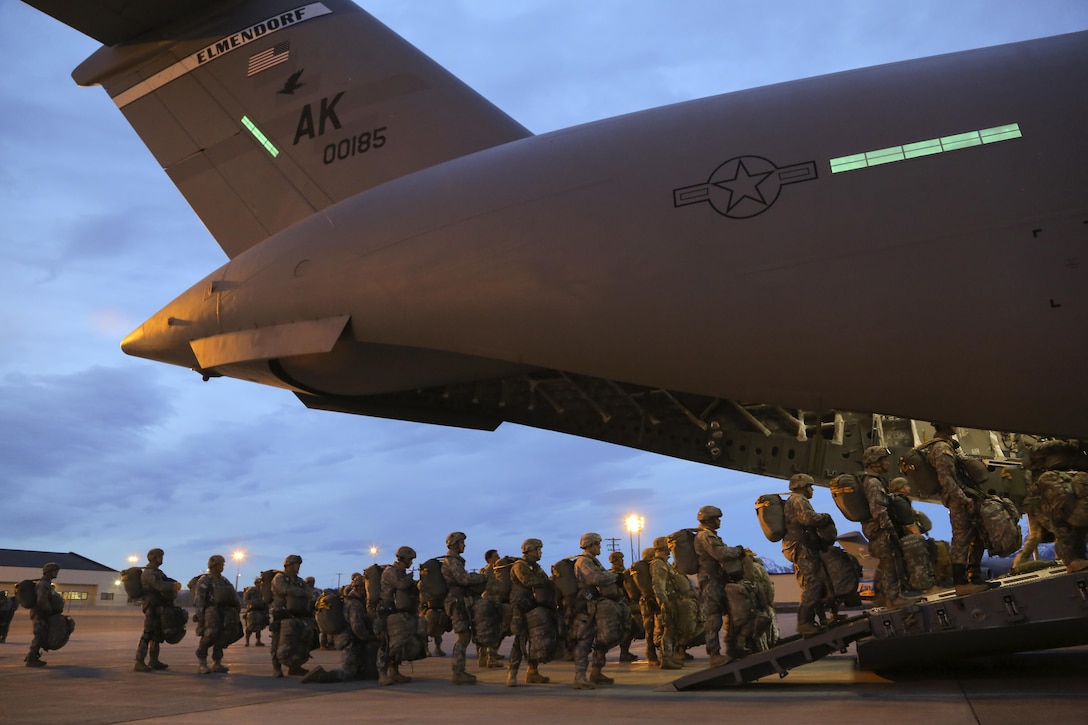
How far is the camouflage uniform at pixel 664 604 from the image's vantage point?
8352mm

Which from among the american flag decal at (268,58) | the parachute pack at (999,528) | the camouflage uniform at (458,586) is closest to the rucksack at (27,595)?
the camouflage uniform at (458,586)

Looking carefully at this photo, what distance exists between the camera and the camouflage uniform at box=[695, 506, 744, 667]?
641 centimetres

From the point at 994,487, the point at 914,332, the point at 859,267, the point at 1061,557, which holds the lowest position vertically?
the point at 1061,557

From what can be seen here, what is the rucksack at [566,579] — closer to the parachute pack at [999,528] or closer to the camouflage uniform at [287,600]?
the camouflage uniform at [287,600]

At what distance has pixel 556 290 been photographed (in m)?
6.13

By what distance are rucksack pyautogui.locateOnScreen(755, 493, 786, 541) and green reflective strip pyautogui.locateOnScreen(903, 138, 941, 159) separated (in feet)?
8.49

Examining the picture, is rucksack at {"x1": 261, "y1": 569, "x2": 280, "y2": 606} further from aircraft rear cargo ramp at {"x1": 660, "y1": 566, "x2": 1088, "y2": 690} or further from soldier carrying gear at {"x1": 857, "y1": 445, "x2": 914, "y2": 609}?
soldier carrying gear at {"x1": 857, "y1": 445, "x2": 914, "y2": 609}

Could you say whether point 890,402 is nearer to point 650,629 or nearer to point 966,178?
point 966,178

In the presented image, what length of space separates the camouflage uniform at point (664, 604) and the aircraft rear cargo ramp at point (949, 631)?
240cm

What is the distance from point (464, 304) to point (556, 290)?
0.75 metres

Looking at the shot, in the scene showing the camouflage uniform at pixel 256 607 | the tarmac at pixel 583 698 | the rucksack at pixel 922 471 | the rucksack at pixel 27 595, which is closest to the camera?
the tarmac at pixel 583 698

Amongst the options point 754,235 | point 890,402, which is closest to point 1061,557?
point 890,402

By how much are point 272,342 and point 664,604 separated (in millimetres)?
4633

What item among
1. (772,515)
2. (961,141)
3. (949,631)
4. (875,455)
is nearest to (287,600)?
(772,515)
